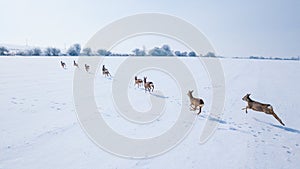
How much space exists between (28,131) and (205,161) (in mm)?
5209

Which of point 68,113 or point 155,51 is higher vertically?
point 155,51

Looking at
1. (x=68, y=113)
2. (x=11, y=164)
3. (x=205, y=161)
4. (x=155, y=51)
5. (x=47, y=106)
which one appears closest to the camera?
(x=11, y=164)

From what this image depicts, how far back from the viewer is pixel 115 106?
928 centimetres

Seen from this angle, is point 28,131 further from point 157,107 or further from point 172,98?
point 172,98

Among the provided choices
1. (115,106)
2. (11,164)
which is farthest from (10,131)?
(115,106)

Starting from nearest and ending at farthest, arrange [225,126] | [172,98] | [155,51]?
[225,126]
[172,98]
[155,51]

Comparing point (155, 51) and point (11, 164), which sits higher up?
point (155, 51)

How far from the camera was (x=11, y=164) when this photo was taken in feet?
14.0

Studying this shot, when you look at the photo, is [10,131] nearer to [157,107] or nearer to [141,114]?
[141,114]

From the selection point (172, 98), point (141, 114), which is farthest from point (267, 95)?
point (141, 114)

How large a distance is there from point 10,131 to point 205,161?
18.6ft

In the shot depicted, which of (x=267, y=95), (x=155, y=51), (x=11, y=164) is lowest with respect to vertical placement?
(x=11, y=164)

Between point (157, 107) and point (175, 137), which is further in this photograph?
point (157, 107)

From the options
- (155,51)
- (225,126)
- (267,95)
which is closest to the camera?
(225,126)
